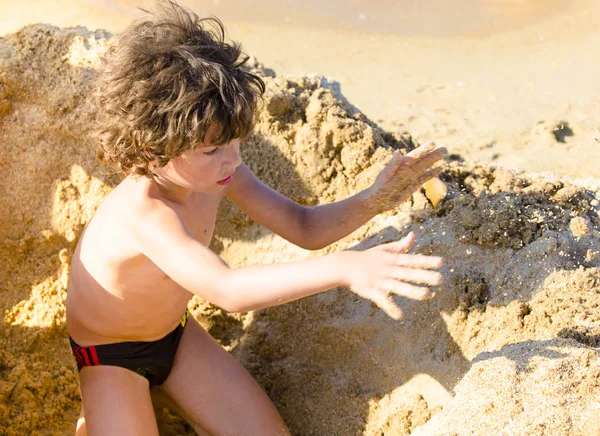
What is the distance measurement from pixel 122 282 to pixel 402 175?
2.91ft

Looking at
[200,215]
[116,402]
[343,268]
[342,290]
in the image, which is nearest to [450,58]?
[342,290]

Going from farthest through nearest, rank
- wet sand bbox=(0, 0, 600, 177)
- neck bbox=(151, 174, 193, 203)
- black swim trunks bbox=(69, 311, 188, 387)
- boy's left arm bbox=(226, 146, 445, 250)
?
wet sand bbox=(0, 0, 600, 177) < black swim trunks bbox=(69, 311, 188, 387) < boy's left arm bbox=(226, 146, 445, 250) < neck bbox=(151, 174, 193, 203)

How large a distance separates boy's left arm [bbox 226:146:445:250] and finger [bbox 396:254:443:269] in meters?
0.62

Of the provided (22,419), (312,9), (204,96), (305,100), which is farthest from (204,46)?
(312,9)

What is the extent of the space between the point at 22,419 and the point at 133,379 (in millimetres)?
425

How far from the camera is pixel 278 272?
5.35ft

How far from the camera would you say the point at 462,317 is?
6.98 ft

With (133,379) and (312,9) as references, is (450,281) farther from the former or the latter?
(312,9)

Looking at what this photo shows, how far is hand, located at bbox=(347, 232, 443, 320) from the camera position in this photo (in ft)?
4.78

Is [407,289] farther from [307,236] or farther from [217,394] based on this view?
[217,394]

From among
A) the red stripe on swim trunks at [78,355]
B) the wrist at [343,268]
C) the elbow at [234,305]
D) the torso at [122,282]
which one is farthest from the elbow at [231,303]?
the red stripe on swim trunks at [78,355]

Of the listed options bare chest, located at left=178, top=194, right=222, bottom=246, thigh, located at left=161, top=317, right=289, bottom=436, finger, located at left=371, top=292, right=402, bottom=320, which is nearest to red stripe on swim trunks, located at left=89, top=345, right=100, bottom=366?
thigh, located at left=161, top=317, right=289, bottom=436

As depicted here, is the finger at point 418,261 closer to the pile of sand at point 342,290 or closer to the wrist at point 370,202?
the pile of sand at point 342,290

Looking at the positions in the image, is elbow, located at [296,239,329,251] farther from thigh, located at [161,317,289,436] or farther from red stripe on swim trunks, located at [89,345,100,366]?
red stripe on swim trunks, located at [89,345,100,366]
